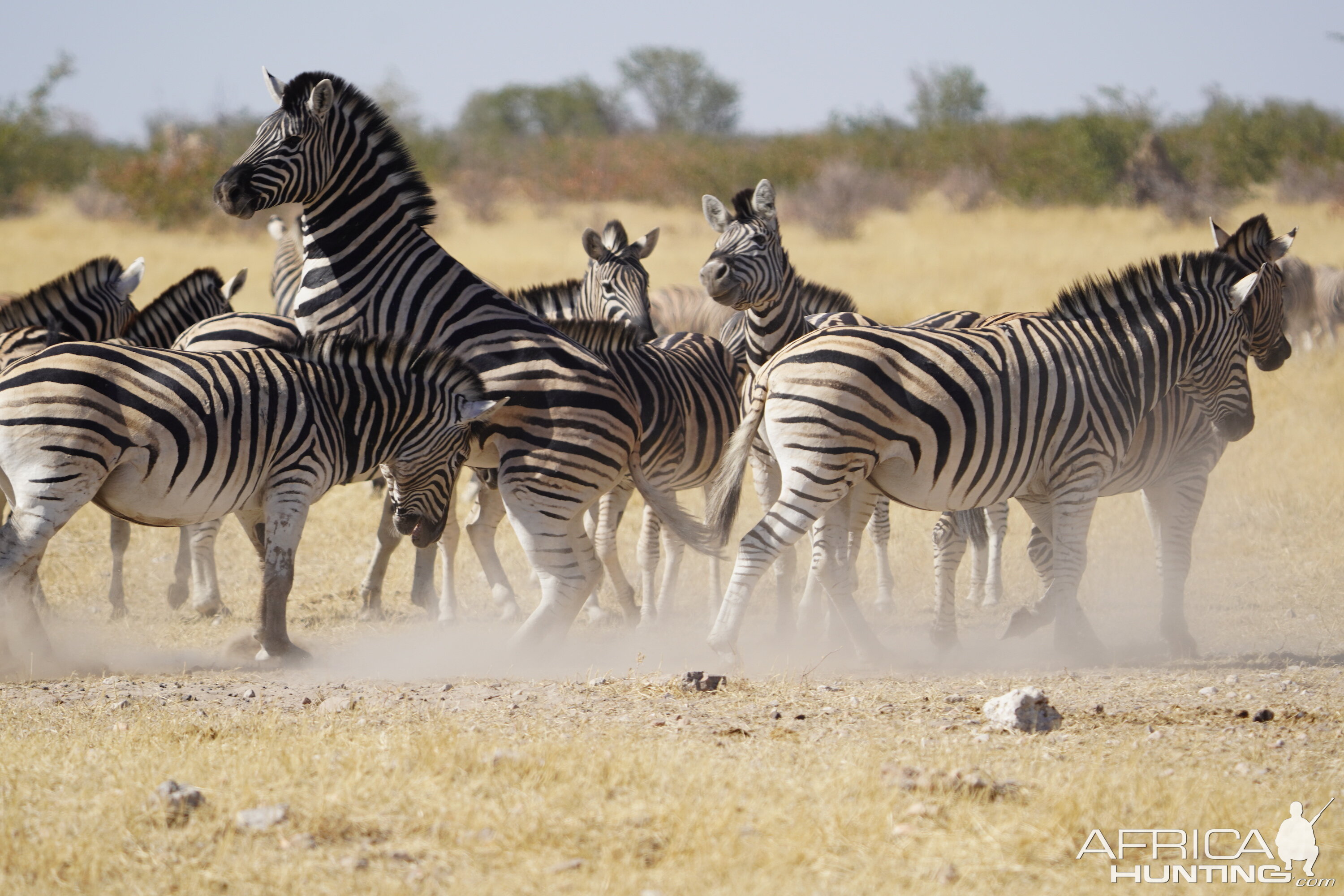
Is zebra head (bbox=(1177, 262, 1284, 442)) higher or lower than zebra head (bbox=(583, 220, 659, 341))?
lower

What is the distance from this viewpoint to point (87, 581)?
28.6 feet

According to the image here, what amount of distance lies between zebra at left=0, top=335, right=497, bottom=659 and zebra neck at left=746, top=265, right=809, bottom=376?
81.2 inches

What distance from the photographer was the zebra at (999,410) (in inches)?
230

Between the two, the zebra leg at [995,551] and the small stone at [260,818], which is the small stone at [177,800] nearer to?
the small stone at [260,818]

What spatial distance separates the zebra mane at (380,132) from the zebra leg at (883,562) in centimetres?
342

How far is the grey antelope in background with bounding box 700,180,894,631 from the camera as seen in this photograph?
7414 millimetres

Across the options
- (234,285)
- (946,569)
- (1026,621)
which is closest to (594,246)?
(234,285)

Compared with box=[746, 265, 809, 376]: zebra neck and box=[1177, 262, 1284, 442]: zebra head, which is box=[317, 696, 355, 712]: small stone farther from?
box=[1177, 262, 1284, 442]: zebra head

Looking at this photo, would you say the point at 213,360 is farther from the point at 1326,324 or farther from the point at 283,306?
the point at 1326,324

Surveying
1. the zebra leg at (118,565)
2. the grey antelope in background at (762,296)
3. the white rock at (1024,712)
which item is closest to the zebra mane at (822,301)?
the grey antelope in background at (762,296)

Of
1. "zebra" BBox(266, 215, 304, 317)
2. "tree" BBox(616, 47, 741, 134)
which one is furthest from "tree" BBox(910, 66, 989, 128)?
"zebra" BBox(266, 215, 304, 317)

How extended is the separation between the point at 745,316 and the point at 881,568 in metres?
1.92

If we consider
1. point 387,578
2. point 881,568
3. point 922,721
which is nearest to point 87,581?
point 387,578

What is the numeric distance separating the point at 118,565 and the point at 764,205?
15.2 ft
